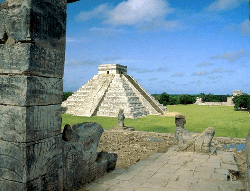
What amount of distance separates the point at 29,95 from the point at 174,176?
3.51m

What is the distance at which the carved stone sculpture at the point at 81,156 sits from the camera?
4059mm

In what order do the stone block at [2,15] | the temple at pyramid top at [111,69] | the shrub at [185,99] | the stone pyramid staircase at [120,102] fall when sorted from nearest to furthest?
the stone block at [2,15]
the stone pyramid staircase at [120,102]
the temple at pyramid top at [111,69]
the shrub at [185,99]

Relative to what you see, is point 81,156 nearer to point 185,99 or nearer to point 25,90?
point 25,90

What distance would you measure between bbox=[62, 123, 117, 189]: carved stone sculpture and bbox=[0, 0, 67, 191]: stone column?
13.7 inches

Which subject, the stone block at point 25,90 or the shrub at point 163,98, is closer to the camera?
the stone block at point 25,90

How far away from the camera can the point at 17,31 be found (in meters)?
3.35

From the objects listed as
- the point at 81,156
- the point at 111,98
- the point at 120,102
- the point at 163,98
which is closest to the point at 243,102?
the point at 163,98

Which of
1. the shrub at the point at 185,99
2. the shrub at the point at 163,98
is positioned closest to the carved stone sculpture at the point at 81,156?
the shrub at the point at 163,98

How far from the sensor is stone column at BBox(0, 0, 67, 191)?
3.28 meters

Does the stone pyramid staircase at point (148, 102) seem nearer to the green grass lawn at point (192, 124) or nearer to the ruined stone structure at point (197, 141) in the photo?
the green grass lawn at point (192, 124)

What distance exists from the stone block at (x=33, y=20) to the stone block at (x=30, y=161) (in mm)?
1595

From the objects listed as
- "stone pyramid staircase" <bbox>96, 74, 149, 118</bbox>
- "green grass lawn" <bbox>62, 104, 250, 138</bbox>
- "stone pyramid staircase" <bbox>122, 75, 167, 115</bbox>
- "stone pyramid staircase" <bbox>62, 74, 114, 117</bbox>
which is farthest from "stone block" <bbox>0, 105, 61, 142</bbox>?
"stone pyramid staircase" <bbox>122, 75, 167, 115</bbox>

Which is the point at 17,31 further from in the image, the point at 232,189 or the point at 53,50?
the point at 232,189

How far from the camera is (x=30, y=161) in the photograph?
331 cm
